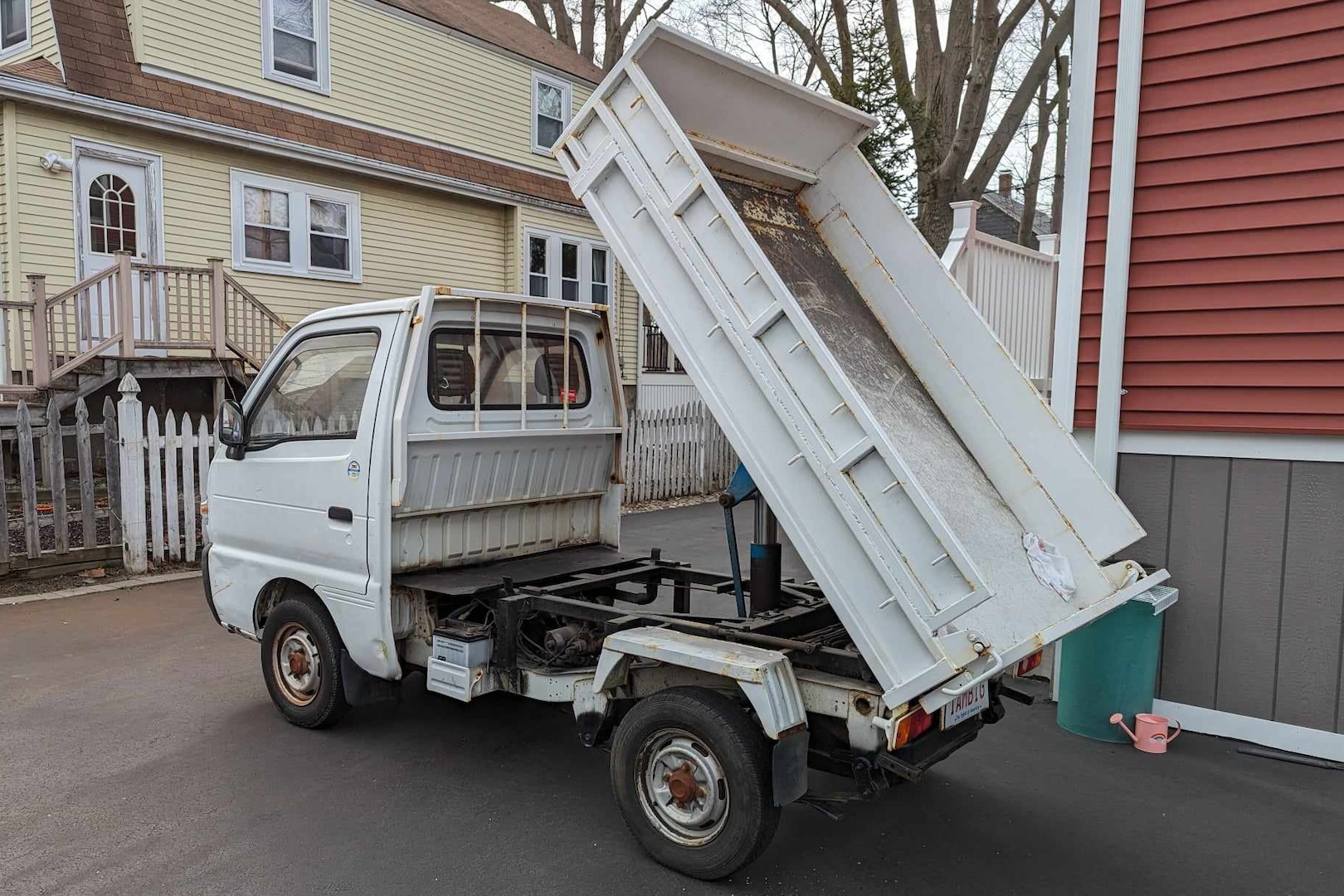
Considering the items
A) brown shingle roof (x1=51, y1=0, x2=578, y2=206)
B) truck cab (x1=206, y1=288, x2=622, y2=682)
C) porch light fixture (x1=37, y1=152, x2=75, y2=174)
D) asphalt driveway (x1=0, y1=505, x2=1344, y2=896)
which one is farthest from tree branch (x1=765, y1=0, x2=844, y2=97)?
asphalt driveway (x1=0, y1=505, x2=1344, y2=896)

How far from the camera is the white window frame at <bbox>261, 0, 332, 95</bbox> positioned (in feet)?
47.6

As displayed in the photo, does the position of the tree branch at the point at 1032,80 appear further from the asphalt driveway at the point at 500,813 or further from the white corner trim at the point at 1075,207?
the asphalt driveway at the point at 500,813

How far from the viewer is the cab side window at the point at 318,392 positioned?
15.8ft

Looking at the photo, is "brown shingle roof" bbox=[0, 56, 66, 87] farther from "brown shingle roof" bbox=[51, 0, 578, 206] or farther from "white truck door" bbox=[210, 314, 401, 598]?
"white truck door" bbox=[210, 314, 401, 598]

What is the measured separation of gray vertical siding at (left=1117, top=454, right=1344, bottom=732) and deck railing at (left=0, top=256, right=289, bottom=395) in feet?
35.8

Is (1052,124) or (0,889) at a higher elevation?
(1052,124)

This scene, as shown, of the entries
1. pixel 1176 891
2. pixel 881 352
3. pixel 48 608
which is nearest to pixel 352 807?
pixel 881 352

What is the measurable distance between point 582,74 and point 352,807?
18887 mm

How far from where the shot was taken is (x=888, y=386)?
4.12 metres

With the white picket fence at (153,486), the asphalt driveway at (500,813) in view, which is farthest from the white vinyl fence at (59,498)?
the asphalt driveway at (500,813)

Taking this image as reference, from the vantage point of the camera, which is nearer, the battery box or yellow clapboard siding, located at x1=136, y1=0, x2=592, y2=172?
the battery box

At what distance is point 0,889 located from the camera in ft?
11.5

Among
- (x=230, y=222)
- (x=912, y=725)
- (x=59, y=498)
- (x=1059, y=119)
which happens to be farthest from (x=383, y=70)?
(x=1059, y=119)

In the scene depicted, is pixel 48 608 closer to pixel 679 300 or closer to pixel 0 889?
pixel 0 889
